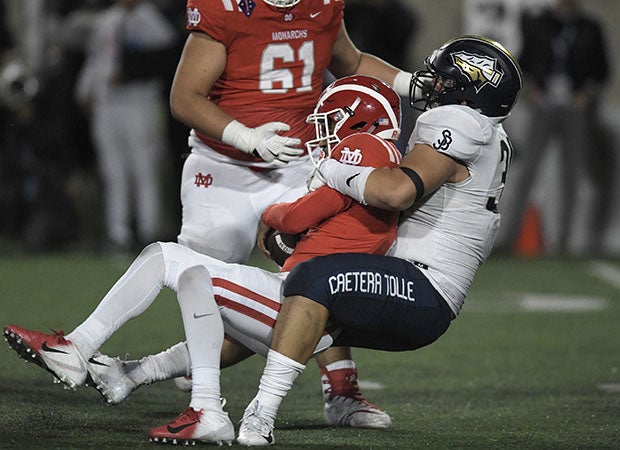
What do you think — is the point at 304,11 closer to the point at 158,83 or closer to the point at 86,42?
the point at 158,83

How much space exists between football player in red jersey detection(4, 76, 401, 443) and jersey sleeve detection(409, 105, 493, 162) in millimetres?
130

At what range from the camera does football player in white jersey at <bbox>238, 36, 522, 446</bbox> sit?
12.9 feet

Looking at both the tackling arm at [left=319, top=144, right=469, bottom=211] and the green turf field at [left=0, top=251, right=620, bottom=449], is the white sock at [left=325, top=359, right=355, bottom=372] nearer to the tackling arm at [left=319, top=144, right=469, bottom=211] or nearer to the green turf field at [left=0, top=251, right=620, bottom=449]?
the green turf field at [left=0, top=251, right=620, bottom=449]

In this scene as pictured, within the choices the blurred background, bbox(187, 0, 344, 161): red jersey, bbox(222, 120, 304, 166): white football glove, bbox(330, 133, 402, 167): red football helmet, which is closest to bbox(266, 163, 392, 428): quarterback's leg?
bbox(187, 0, 344, 161): red jersey

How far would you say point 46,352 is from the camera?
12.9 ft

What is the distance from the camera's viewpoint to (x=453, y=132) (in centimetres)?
405

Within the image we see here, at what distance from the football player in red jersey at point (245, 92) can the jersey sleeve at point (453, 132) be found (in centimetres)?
82

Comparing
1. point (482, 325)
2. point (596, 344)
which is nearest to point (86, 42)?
point (482, 325)

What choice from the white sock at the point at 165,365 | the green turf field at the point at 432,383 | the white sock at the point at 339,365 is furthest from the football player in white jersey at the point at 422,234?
the white sock at the point at 165,365

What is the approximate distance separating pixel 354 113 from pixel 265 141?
13.6 inches

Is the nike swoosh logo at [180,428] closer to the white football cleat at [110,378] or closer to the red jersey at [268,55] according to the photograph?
the white football cleat at [110,378]

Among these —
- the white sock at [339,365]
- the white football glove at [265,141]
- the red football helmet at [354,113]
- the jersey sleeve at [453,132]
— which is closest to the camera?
the jersey sleeve at [453,132]

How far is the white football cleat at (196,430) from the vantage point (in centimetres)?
384

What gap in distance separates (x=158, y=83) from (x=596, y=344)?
16.8 feet
